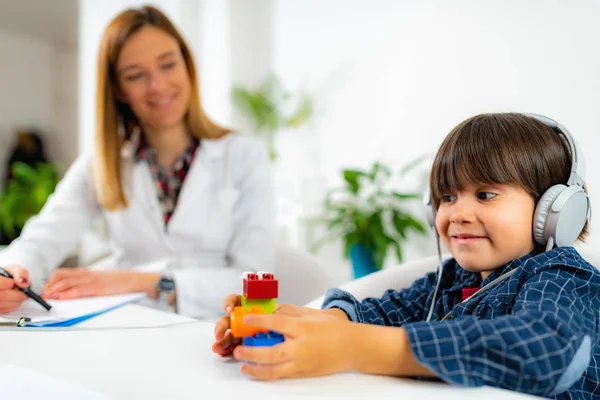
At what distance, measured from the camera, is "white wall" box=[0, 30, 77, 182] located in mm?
5699

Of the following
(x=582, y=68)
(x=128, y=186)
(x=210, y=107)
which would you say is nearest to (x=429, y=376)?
(x=128, y=186)

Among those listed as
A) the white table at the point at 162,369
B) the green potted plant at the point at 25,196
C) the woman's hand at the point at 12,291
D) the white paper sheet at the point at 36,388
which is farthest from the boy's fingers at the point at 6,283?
the green potted plant at the point at 25,196

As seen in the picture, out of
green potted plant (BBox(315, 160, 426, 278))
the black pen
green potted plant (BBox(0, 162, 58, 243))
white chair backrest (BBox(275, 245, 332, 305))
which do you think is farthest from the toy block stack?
green potted plant (BBox(0, 162, 58, 243))

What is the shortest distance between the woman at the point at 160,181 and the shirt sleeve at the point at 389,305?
0.60 m

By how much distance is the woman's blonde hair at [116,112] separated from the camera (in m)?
1.66

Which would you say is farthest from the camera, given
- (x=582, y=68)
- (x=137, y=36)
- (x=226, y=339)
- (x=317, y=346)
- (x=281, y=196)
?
(x=281, y=196)

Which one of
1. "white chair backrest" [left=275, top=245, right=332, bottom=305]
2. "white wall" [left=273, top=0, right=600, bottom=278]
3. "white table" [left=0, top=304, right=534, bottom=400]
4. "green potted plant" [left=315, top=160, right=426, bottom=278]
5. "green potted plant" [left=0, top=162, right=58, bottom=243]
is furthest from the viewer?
"green potted plant" [left=0, top=162, right=58, bottom=243]

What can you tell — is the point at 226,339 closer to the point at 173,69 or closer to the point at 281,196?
the point at 173,69

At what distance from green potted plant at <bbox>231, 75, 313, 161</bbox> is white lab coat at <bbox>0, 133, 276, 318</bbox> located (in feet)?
7.11

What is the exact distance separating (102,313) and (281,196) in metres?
3.12

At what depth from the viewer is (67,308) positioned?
107 centimetres

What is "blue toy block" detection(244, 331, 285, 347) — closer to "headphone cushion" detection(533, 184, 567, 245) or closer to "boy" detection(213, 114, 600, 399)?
"boy" detection(213, 114, 600, 399)

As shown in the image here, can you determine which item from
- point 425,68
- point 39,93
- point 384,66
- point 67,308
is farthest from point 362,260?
point 39,93

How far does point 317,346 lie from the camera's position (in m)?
0.61
